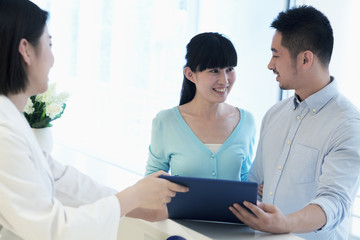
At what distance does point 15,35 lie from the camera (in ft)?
4.31

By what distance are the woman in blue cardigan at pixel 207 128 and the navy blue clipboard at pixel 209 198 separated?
558 mm

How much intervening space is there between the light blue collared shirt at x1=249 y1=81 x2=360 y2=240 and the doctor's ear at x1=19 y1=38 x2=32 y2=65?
1224 millimetres

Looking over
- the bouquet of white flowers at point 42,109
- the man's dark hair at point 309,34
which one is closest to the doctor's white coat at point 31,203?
the bouquet of white flowers at point 42,109

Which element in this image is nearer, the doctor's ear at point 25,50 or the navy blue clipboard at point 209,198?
the doctor's ear at point 25,50

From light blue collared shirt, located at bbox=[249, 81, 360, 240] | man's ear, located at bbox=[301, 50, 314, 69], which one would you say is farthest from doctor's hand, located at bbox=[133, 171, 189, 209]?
man's ear, located at bbox=[301, 50, 314, 69]

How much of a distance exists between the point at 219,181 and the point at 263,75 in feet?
8.16

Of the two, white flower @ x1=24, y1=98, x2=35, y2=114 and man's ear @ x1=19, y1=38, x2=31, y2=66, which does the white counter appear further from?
white flower @ x1=24, y1=98, x2=35, y2=114

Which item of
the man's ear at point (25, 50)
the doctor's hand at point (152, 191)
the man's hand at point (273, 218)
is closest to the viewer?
the man's ear at point (25, 50)

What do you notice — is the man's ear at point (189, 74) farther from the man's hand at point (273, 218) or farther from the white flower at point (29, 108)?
the man's hand at point (273, 218)

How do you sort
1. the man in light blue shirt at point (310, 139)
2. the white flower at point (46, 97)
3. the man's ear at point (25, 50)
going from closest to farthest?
1. the man's ear at point (25, 50)
2. the man in light blue shirt at point (310, 139)
3. the white flower at point (46, 97)

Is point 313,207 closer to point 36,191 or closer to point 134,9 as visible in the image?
point 36,191

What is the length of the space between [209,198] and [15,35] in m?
0.85

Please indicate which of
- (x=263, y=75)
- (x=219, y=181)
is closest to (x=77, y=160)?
(x=263, y=75)

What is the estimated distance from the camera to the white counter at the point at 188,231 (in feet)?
5.28
